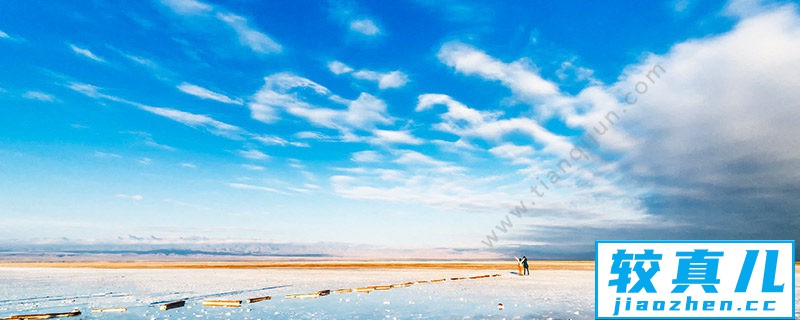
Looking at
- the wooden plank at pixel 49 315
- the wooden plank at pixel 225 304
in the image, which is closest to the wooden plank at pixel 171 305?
the wooden plank at pixel 225 304

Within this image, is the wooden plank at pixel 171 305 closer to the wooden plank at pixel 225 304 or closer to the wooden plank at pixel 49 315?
the wooden plank at pixel 225 304

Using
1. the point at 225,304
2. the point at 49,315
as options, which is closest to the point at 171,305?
the point at 225,304

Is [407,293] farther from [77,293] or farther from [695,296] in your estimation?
[77,293]

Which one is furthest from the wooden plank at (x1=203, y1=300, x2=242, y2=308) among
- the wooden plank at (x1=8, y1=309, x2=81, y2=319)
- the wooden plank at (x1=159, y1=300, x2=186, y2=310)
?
the wooden plank at (x1=8, y1=309, x2=81, y2=319)

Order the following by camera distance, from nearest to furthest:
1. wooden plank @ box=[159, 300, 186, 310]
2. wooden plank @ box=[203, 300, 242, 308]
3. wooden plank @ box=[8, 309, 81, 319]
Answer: wooden plank @ box=[8, 309, 81, 319] < wooden plank @ box=[159, 300, 186, 310] < wooden plank @ box=[203, 300, 242, 308]

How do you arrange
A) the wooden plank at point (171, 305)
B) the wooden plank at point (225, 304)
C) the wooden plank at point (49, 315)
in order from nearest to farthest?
the wooden plank at point (49, 315)
the wooden plank at point (171, 305)
the wooden plank at point (225, 304)

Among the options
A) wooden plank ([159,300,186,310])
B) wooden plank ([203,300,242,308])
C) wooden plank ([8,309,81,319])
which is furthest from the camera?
wooden plank ([203,300,242,308])

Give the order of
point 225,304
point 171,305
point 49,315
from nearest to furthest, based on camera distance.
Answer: point 49,315, point 171,305, point 225,304

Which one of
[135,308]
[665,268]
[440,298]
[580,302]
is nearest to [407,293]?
[440,298]

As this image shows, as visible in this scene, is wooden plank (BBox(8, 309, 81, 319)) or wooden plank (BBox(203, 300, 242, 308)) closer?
wooden plank (BBox(8, 309, 81, 319))

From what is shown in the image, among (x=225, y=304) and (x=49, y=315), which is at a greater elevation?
(x=49, y=315)

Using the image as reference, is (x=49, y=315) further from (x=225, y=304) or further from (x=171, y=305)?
(x=225, y=304)

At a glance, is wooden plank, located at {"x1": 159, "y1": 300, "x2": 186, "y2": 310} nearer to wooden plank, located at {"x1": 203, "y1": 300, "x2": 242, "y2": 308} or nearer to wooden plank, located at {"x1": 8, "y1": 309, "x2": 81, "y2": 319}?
wooden plank, located at {"x1": 203, "y1": 300, "x2": 242, "y2": 308}

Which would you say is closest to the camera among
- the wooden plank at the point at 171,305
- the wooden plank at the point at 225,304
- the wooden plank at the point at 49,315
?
the wooden plank at the point at 49,315
